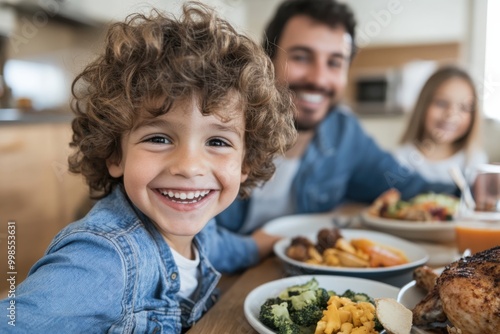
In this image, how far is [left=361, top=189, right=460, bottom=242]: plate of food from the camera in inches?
50.0

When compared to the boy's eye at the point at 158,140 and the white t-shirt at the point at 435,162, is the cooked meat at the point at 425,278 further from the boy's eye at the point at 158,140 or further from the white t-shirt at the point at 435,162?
the white t-shirt at the point at 435,162

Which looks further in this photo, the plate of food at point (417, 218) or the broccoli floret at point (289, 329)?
the plate of food at point (417, 218)

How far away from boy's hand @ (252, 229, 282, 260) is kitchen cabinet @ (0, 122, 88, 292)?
5.53 feet

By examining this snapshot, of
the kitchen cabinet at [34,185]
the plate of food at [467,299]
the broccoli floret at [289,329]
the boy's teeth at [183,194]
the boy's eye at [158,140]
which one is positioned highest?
the boy's eye at [158,140]

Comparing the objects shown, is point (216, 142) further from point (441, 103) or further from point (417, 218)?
point (441, 103)

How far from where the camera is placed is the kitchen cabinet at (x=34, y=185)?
109 inches

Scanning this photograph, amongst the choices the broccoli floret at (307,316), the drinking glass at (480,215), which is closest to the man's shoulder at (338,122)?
the drinking glass at (480,215)

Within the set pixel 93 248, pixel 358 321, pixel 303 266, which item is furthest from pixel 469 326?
pixel 93 248

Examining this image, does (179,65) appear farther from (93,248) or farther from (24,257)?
(24,257)

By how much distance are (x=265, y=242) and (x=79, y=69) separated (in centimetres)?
65

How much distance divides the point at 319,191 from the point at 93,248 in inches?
53.3

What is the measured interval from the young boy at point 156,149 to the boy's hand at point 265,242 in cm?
33

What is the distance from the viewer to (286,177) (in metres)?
1.94

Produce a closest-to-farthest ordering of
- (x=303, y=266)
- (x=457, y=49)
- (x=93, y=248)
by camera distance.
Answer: (x=93, y=248) < (x=303, y=266) < (x=457, y=49)
